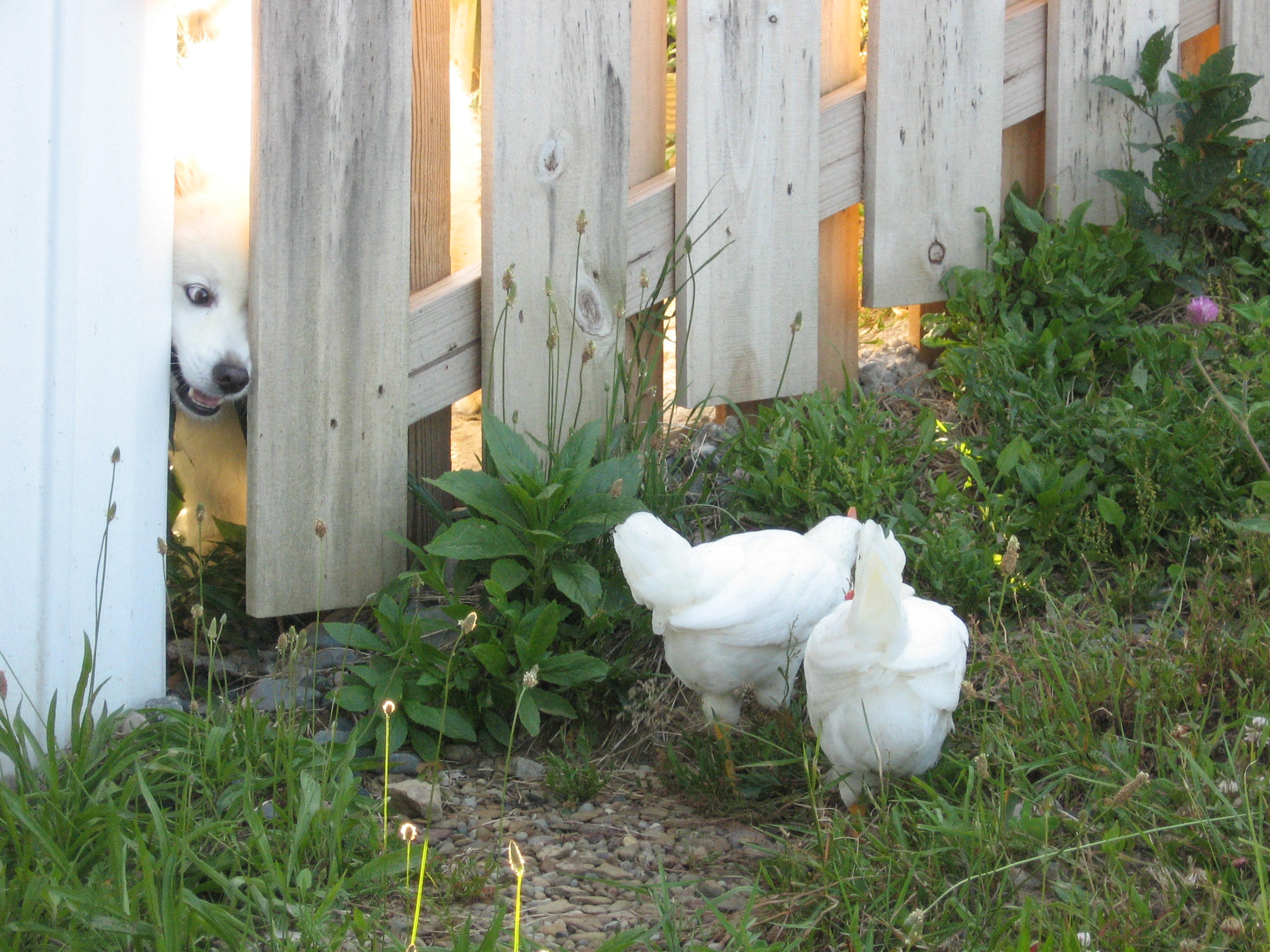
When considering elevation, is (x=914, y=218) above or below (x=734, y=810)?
above

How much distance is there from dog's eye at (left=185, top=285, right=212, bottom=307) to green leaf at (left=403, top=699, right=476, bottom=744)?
98 centimetres

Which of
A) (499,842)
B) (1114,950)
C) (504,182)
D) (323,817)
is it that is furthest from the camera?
(504,182)

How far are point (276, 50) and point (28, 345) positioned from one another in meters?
0.77

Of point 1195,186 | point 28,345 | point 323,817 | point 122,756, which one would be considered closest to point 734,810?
point 323,817

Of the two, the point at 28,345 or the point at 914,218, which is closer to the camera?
the point at 28,345

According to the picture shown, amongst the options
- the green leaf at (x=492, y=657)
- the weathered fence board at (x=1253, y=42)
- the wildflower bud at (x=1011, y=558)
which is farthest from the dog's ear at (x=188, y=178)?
the weathered fence board at (x=1253, y=42)

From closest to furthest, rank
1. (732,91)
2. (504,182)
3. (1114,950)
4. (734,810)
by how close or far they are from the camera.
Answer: (1114,950) → (734,810) → (504,182) → (732,91)

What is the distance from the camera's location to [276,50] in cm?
246

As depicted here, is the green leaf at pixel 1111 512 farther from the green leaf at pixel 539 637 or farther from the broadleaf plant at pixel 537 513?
the green leaf at pixel 539 637

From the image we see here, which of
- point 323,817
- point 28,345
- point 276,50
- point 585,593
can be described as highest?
point 276,50

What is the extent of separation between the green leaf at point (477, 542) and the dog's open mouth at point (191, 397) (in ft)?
2.02

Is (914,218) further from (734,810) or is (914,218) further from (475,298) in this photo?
(734,810)

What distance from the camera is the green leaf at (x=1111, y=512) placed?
2.76 meters

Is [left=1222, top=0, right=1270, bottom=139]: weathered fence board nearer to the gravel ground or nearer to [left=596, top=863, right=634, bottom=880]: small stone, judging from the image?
the gravel ground
